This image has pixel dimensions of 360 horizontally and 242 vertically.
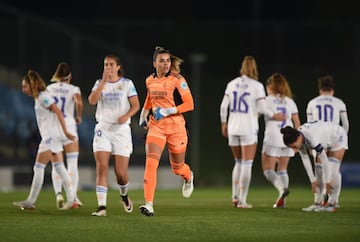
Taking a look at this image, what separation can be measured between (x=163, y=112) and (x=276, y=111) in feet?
13.3

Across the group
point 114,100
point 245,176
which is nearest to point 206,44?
point 245,176

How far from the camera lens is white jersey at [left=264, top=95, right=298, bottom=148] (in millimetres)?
17875

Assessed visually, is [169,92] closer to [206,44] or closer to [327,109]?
[327,109]

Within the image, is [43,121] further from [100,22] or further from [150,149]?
[100,22]

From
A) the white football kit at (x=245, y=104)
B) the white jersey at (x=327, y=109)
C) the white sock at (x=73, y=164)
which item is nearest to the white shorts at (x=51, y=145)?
the white sock at (x=73, y=164)

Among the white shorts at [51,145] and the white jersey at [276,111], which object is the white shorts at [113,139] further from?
the white jersey at [276,111]

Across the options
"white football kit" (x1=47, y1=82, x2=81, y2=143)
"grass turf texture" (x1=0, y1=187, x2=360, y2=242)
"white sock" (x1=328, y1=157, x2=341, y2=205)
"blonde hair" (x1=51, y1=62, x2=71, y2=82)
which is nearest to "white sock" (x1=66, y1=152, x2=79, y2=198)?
"white football kit" (x1=47, y1=82, x2=81, y2=143)

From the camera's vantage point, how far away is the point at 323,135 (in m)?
16.1

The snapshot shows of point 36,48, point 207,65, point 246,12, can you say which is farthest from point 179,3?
point 36,48

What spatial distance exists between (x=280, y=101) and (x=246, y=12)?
80.4 ft

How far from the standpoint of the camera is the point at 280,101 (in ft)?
59.0

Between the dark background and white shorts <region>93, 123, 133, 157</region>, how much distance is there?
1308 centimetres

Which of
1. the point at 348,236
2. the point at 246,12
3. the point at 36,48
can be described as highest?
the point at 246,12

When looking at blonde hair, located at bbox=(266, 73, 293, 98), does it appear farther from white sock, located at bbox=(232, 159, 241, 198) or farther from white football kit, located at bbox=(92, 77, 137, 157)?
white football kit, located at bbox=(92, 77, 137, 157)
